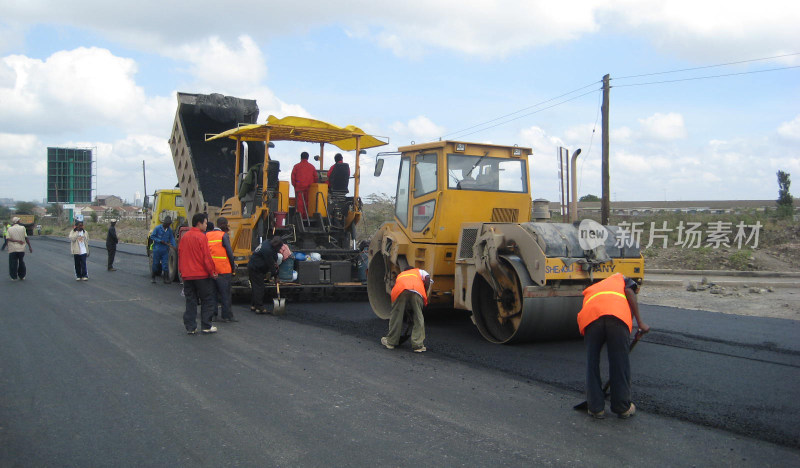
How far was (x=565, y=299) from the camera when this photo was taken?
669cm

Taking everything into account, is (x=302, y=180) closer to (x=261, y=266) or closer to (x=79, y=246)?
(x=261, y=266)

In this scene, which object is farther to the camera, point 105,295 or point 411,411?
point 105,295

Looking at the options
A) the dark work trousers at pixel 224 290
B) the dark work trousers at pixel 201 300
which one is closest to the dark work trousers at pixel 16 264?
the dark work trousers at pixel 224 290

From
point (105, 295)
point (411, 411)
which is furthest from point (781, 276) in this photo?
point (105, 295)

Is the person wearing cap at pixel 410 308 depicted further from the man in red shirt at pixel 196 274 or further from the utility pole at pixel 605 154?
the utility pole at pixel 605 154

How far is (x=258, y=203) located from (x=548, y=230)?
5.61m

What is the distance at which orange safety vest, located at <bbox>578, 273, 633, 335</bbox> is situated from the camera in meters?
4.72

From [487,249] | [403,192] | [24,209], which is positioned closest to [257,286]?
[403,192]

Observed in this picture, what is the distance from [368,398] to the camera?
16.9ft

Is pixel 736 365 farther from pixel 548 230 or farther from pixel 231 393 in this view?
pixel 231 393

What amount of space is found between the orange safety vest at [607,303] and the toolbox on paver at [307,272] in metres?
6.22

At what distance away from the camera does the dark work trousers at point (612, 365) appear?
→ 464 centimetres

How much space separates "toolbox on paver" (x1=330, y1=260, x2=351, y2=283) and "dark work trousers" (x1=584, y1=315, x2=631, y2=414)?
6.35 metres

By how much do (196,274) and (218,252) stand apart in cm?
64
